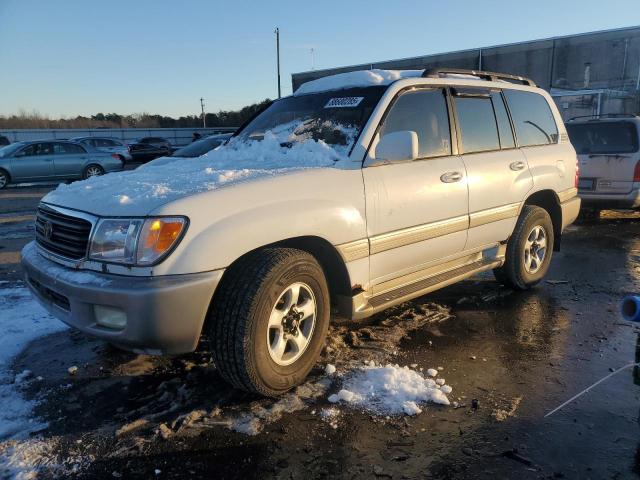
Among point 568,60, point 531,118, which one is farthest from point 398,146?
point 568,60

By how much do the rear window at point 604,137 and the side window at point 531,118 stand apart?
12.5 ft

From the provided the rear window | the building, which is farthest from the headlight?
the building

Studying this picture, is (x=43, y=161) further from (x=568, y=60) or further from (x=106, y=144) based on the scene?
(x=568, y=60)

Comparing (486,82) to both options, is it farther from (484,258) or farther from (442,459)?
(442,459)

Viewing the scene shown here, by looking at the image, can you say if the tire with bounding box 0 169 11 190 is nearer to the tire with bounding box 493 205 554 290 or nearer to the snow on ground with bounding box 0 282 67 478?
the snow on ground with bounding box 0 282 67 478

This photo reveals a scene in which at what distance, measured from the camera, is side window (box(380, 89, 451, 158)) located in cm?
368

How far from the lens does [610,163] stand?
8195 mm

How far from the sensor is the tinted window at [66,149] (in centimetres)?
1619

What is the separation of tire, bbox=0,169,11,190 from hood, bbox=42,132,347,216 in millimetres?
14465

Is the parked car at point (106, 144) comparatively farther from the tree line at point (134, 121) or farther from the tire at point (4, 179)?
the tree line at point (134, 121)

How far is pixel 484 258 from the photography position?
4531mm

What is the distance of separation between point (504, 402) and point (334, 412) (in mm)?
1012

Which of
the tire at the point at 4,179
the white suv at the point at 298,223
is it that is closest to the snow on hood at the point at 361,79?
the white suv at the point at 298,223

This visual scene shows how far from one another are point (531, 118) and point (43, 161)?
15404 mm
